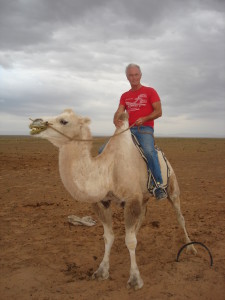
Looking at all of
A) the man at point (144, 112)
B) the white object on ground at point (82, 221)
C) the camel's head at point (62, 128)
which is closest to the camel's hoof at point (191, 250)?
the man at point (144, 112)

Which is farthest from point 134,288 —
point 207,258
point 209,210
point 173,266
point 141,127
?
point 209,210

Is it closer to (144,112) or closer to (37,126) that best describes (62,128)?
(37,126)

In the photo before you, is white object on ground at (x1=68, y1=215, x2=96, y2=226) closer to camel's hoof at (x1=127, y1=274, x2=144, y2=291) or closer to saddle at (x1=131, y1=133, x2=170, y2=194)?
saddle at (x1=131, y1=133, x2=170, y2=194)

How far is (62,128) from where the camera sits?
4438mm

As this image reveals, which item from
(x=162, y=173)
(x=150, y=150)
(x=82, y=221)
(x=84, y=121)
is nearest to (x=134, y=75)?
(x=150, y=150)

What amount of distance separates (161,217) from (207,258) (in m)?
2.78

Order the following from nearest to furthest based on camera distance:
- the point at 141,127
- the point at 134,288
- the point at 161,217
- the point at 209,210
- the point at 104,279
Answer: the point at 134,288 → the point at 104,279 → the point at 141,127 → the point at 161,217 → the point at 209,210

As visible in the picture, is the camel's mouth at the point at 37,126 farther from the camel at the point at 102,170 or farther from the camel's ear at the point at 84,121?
the camel's ear at the point at 84,121

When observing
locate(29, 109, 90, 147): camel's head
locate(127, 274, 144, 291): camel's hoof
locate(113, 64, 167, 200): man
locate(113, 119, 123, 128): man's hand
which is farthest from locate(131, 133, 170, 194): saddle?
locate(127, 274, 144, 291): camel's hoof

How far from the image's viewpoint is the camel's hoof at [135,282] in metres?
4.77

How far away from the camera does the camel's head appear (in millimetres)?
4258

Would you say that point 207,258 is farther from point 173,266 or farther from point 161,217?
point 161,217

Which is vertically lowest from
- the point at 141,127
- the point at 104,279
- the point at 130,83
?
the point at 104,279

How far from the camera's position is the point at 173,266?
17.6 feet
